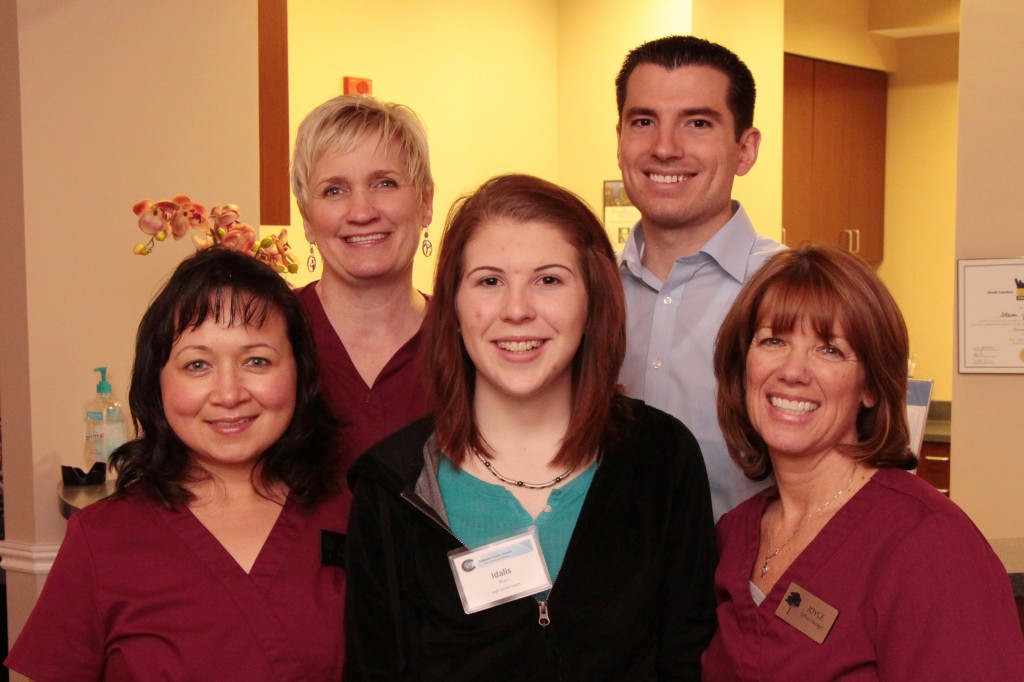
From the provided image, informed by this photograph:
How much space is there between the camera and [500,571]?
1.57m

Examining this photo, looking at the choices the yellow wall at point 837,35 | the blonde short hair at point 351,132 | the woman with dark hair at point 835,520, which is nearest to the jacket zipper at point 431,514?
the woman with dark hair at point 835,520

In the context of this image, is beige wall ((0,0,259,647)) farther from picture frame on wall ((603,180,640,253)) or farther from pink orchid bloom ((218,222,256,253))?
picture frame on wall ((603,180,640,253))

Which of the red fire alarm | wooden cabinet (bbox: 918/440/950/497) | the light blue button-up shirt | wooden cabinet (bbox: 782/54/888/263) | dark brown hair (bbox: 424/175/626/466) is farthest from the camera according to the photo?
wooden cabinet (bbox: 782/54/888/263)

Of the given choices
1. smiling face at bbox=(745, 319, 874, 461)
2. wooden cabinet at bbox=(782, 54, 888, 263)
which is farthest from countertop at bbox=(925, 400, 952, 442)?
smiling face at bbox=(745, 319, 874, 461)

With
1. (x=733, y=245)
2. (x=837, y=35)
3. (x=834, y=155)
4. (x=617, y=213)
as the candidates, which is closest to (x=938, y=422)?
(x=834, y=155)

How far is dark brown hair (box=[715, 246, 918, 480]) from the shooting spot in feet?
5.23

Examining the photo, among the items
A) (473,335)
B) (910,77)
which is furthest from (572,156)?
(473,335)

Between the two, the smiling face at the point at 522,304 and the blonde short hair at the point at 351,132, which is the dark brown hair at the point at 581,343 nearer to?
the smiling face at the point at 522,304

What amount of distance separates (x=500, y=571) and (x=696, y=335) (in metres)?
0.82

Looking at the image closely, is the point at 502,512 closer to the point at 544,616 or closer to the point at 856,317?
the point at 544,616

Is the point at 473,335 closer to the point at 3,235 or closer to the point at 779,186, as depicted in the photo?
the point at 3,235

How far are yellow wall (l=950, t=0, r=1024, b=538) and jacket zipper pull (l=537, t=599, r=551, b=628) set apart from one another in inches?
90.5

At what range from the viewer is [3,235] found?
2818 millimetres

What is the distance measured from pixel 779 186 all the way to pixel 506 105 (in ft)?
5.02
